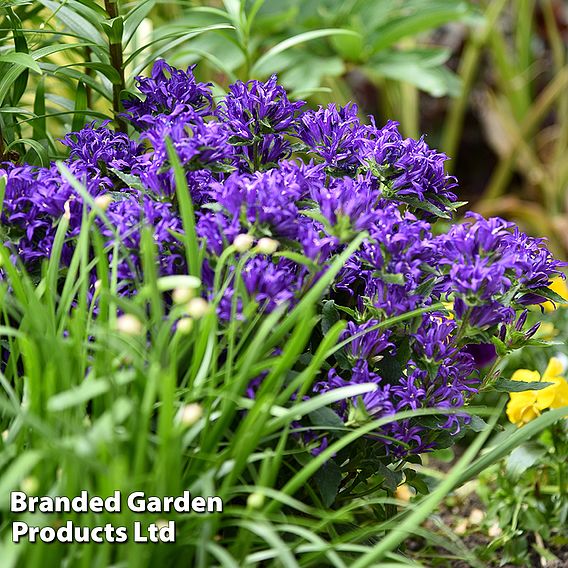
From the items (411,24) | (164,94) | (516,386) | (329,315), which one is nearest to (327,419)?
(329,315)

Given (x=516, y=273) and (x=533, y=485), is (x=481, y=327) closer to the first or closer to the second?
(x=516, y=273)

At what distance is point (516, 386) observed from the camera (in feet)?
2.58

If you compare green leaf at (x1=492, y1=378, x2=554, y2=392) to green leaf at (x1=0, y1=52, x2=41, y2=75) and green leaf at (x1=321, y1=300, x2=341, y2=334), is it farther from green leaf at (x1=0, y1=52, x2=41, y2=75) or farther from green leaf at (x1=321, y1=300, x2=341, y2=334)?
green leaf at (x1=0, y1=52, x2=41, y2=75)

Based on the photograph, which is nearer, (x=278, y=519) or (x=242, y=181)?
(x=278, y=519)

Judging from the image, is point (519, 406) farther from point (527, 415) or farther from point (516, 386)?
point (516, 386)

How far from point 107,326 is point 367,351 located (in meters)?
0.24

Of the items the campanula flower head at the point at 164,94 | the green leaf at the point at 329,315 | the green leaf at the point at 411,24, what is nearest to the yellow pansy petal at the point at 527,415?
the green leaf at the point at 329,315

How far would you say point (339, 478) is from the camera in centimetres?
71

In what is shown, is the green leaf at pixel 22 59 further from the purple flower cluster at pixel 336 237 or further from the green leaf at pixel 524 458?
the green leaf at pixel 524 458

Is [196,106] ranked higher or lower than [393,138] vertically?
higher

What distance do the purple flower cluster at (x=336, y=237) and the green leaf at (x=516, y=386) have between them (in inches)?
1.3

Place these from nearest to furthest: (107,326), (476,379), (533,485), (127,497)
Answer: (127,497) → (107,326) → (476,379) → (533,485)

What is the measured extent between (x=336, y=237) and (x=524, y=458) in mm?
468

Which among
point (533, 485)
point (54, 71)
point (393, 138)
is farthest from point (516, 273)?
point (54, 71)
